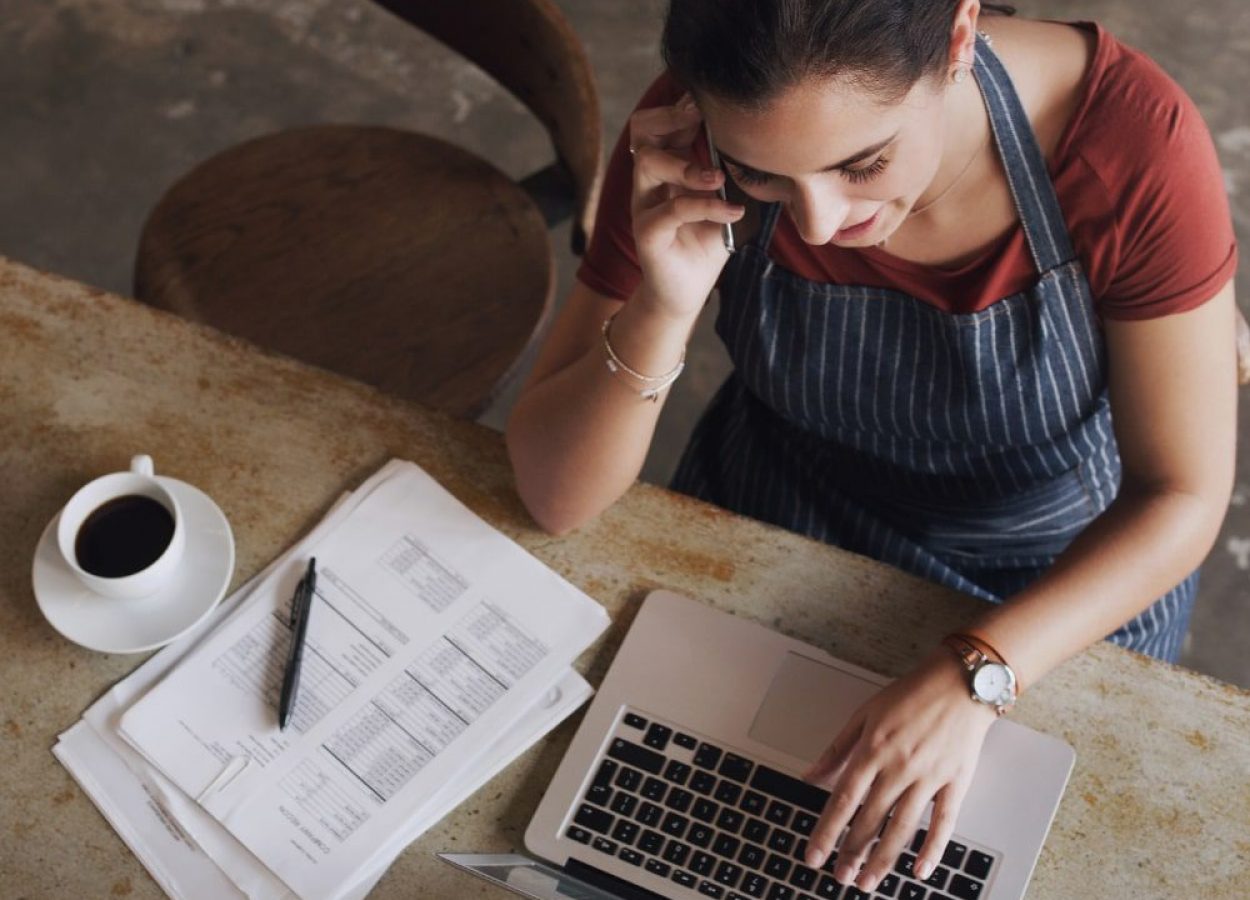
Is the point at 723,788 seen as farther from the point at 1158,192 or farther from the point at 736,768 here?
the point at 1158,192

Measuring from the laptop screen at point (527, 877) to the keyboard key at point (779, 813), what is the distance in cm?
15

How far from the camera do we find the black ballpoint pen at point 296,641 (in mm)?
1155

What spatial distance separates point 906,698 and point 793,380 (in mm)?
404

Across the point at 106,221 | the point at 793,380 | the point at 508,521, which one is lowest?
the point at 106,221

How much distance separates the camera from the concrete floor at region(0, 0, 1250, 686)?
277cm

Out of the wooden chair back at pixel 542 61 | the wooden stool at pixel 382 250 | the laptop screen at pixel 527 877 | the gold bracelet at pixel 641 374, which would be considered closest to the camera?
the laptop screen at pixel 527 877

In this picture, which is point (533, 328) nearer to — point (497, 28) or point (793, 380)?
point (497, 28)

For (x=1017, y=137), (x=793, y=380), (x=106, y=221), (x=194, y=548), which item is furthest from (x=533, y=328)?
(x=106, y=221)

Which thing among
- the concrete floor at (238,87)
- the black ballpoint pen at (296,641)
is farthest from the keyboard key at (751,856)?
the concrete floor at (238,87)

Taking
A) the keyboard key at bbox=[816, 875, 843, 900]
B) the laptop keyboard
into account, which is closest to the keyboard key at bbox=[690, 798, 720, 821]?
the laptop keyboard

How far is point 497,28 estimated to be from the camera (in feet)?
5.44

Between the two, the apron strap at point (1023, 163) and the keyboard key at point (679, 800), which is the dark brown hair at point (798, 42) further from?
the keyboard key at point (679, 800)

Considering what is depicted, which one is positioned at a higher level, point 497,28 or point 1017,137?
point 1017,137

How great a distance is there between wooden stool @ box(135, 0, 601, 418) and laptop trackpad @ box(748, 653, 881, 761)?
696mm
